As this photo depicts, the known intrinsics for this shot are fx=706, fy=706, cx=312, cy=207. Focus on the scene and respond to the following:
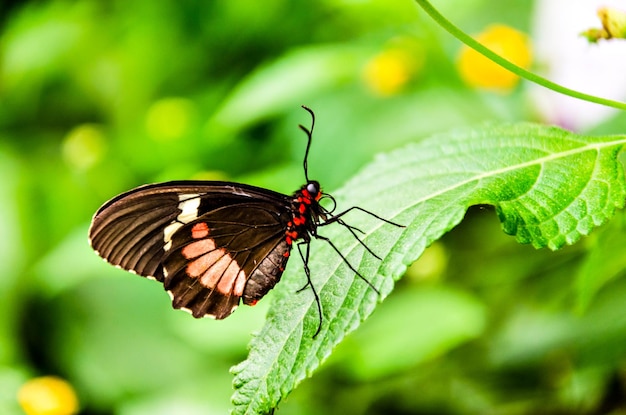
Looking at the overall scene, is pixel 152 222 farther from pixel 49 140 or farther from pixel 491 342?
pixel 49 140

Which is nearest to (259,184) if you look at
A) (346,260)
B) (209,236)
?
(209,236)

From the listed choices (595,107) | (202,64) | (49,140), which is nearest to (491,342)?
(595,107)

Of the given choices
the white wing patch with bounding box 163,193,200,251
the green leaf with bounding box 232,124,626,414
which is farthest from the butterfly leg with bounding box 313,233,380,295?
the white wing patch with bounding box 163,193,200,251

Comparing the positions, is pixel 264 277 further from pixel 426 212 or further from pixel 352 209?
pixel 426 212

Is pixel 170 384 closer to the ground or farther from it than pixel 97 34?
closer to the ground

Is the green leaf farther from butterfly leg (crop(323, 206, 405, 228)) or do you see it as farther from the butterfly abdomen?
the butterfly abdomen

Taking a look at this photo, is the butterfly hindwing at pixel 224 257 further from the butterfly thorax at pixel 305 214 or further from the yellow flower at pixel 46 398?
the yellow flower at pixel 46 398
